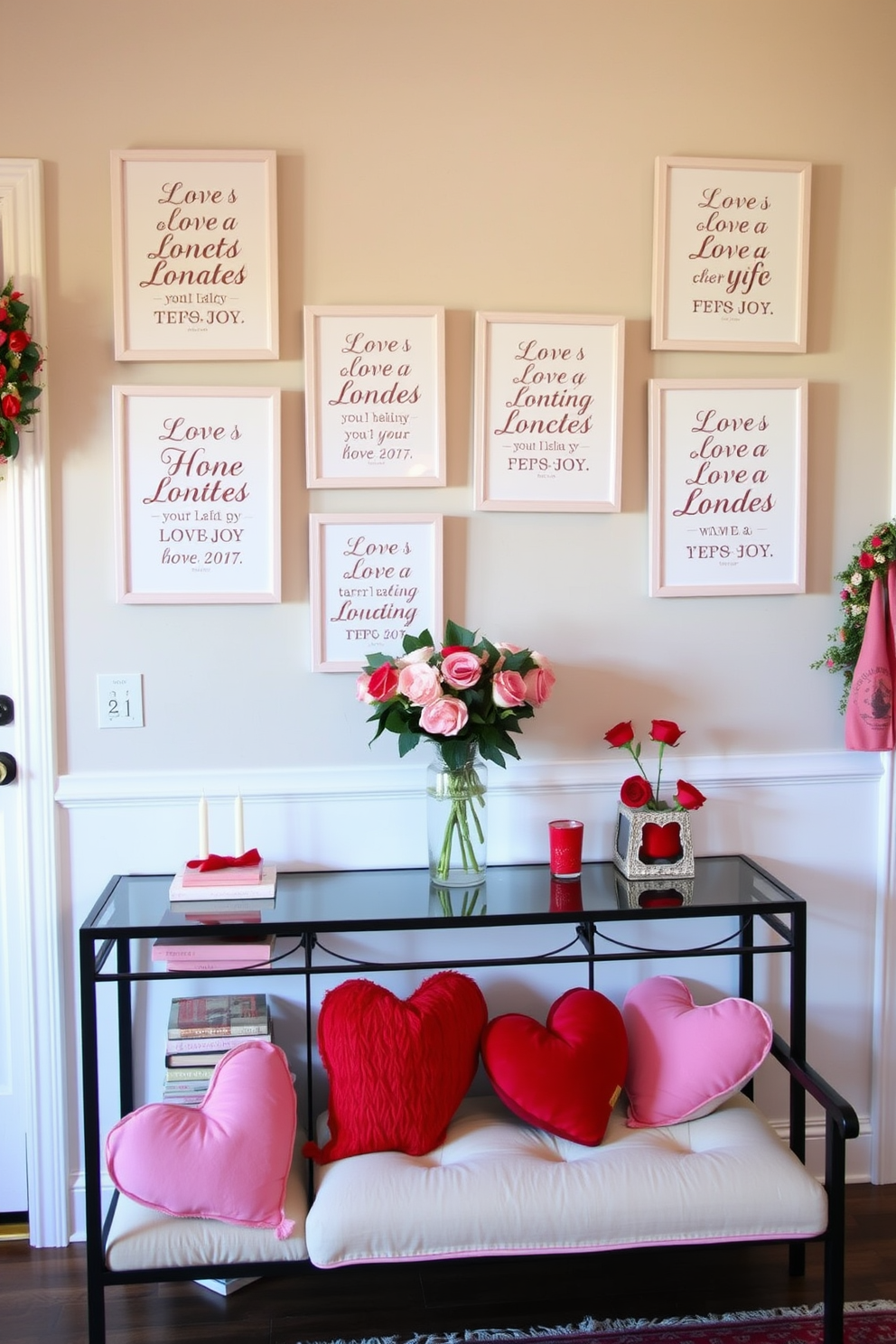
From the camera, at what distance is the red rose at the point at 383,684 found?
2078 millimetres

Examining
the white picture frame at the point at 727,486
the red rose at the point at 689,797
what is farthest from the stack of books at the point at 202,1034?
the white picture frame at the point at 727,486

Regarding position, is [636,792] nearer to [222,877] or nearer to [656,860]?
[656,860]

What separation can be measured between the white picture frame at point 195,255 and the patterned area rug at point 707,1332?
1989mm

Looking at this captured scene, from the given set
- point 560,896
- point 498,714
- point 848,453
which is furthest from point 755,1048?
point 848,453

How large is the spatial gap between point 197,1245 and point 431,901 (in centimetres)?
74

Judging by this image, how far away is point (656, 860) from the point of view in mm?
2244

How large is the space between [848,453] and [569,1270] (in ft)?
6.15

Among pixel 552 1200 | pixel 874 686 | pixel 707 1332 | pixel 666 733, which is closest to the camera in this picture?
pixel 552 1200

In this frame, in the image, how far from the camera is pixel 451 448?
228cm

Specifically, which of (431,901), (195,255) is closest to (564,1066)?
(431,901)

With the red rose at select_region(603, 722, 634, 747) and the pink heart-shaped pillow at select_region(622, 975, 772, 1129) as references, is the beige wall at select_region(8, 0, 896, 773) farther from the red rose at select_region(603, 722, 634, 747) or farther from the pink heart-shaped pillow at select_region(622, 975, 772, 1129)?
the pink heart-shaped pillow at select_region(622, 975, 772, 1129)

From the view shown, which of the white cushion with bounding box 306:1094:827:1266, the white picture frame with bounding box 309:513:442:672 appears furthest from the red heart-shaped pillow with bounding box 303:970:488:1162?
the white picture frame with bounding box 309:513:442:672

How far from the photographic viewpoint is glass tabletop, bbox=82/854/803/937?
79.0 inches

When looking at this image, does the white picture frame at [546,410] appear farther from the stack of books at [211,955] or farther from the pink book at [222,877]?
the stack of books at [211,955]
